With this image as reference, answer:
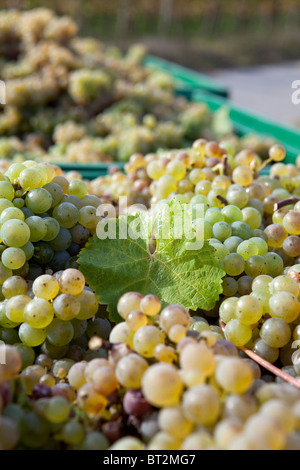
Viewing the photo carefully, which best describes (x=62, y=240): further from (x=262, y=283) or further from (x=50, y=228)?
(x=262, y=283)

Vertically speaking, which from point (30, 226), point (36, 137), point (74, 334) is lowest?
point (36, 137)

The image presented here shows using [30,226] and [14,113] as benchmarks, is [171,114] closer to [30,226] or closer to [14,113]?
[14,113]

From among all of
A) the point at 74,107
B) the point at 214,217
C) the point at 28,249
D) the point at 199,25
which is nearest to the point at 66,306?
the point at 28,249

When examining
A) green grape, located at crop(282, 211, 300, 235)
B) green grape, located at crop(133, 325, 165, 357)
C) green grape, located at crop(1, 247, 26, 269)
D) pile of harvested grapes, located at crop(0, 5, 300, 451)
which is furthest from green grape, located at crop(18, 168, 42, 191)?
green grape, located at crop(282, 211, 300, 235)

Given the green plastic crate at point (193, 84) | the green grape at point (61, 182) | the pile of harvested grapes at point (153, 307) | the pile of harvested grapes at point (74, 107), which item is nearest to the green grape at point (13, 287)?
the pile of harvested grapes at point (153, 307)

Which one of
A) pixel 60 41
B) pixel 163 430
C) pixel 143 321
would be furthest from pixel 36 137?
pixel 163 430

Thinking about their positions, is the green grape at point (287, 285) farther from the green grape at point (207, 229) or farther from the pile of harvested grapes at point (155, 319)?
the green grape at point (207, 229)

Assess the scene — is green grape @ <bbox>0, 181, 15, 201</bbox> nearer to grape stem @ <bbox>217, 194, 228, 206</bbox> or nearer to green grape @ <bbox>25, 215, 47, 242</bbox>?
green grape @ <bbox>25, 215, 47, 242</bbox>
